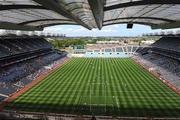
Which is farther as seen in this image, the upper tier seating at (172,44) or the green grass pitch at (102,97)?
the upper tier seating at (172,44)

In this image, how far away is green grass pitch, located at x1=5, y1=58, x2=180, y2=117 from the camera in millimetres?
29391

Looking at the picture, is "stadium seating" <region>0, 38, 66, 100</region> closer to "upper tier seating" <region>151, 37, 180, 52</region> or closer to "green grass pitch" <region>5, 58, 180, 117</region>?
"green grass pitch" <region>5, 58, 180, 117</region>

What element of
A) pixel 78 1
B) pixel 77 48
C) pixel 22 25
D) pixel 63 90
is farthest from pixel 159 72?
pixel 77 48

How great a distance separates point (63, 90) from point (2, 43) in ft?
83.0

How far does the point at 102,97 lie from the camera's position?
1355 inches

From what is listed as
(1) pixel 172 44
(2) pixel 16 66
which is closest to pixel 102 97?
(2) pixel 16 66

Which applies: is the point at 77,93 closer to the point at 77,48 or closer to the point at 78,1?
the point at 78,1

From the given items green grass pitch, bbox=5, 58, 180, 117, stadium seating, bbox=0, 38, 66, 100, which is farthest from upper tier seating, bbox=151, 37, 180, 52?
stadium seating, bbox=0, 38, 66, 100

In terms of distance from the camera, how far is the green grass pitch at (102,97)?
2939 cm

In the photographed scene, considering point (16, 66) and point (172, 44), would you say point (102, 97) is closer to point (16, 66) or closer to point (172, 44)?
point (16, 66)

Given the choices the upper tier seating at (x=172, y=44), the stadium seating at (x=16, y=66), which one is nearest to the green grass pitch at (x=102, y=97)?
the stadium seating at (x=16, y=66)

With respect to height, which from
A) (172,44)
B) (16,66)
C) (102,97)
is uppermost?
(172,44)

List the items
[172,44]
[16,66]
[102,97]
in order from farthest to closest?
[172,44], [16,66], [102,97]

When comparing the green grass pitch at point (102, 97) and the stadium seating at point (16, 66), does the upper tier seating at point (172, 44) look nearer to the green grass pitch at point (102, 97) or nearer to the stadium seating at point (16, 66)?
the green grass pitch at point (102, 97)
